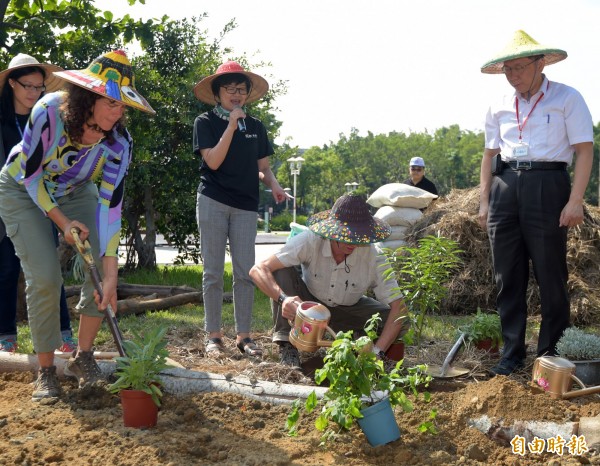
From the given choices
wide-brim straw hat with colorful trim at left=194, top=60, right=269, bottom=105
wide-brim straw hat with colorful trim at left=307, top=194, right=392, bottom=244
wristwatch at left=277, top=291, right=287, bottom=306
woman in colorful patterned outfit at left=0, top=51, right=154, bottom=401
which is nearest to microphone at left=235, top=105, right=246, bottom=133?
wide-brim straw hat with colorful trim at left=194, top=60, right=269, bottom=105

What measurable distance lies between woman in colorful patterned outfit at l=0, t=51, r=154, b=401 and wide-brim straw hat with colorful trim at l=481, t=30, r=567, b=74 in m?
2.01

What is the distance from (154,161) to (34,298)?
5646mm

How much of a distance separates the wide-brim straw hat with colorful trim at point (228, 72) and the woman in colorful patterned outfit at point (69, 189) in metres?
1.08

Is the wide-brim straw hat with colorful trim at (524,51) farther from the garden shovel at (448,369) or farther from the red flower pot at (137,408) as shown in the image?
the red flower pot at (137,408)

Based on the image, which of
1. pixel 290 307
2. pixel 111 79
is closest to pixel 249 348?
pixel 290 307

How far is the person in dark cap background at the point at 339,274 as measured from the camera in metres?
4.00

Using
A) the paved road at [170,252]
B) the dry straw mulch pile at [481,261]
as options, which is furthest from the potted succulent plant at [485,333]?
the paved road at [170,252]

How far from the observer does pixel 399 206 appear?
26.5ft

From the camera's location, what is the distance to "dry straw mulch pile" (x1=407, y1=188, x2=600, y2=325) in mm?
6539

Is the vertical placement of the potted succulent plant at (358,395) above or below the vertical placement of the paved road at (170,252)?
above

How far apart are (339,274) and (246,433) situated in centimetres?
138

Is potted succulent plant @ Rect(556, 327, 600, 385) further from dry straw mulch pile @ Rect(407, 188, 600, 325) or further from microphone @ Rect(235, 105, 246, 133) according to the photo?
dry straw mulch pile @ Rect(407, 188, 600, 325)

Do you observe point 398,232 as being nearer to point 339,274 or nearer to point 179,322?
point 179,322

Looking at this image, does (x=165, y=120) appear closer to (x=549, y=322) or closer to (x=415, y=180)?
(x=415, y=180)
